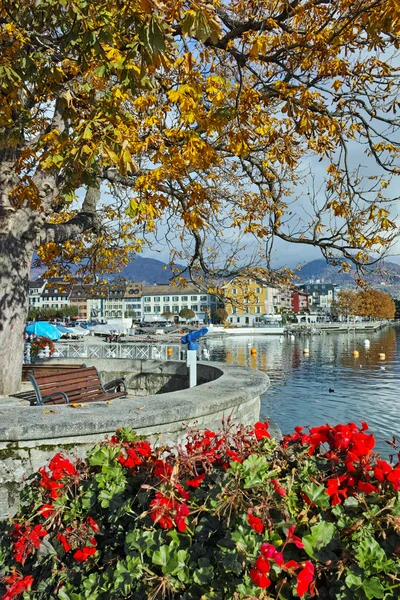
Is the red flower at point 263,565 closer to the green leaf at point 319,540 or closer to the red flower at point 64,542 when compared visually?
the green leaf at point 319,540

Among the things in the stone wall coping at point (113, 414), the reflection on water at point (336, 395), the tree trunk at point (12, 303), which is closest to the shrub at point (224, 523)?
the stone wall coping at point (113, 414)

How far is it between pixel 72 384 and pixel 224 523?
4759 mm

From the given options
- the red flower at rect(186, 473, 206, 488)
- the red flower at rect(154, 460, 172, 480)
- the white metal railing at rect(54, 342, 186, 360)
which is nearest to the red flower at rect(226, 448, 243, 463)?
the red flower at rect(186, 473, 206, 488)

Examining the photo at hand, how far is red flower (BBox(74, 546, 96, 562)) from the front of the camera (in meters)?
2.42

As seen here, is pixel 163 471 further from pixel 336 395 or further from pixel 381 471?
pixel 336 395

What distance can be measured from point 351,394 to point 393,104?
17907 mm

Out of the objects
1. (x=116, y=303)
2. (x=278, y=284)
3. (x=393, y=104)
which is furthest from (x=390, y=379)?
(x=116, y=303)

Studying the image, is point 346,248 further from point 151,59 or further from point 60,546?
point 60,546

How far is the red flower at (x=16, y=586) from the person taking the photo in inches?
104

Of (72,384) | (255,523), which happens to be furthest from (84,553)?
(72,384)

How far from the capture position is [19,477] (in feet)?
12.3

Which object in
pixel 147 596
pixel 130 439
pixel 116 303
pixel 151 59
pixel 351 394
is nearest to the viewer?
pixel 147 596

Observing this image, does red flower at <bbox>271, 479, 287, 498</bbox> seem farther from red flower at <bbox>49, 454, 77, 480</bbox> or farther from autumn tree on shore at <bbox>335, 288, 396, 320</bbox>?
autumn tree on shore at <bbox>335, 288, 396, 320</bbox>

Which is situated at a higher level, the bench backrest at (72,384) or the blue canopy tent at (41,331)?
the blue canopy tent at (41,331)
